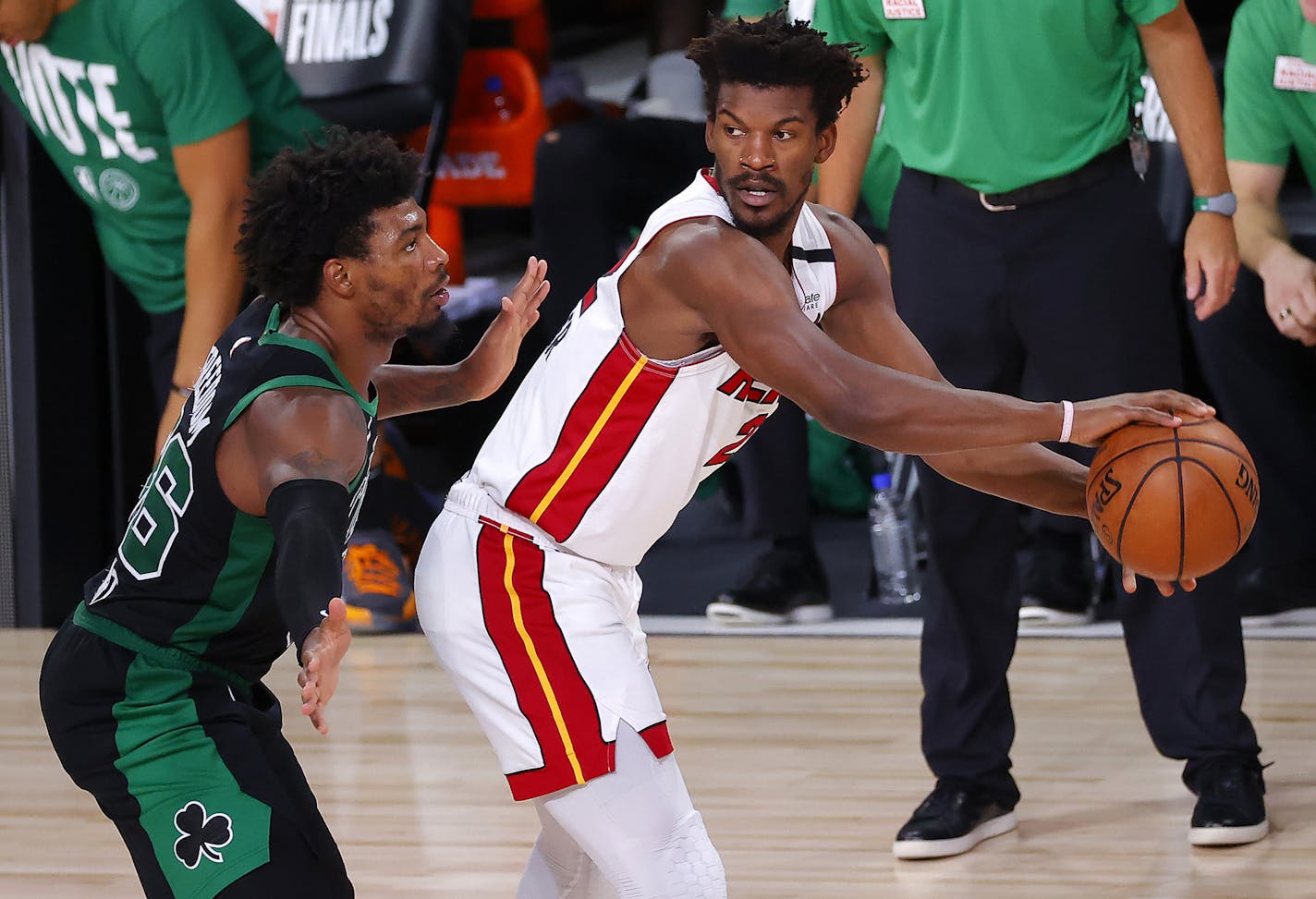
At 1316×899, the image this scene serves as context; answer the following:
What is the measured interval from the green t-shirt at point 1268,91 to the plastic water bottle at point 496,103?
8.76 feet

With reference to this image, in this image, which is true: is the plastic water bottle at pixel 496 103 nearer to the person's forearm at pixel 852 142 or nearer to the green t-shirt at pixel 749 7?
the green t-shirt at pixel 749 7

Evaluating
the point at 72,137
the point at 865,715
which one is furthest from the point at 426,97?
the point at 865,715

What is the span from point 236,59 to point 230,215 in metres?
0.54

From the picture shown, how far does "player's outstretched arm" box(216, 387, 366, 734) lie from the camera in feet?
6.89

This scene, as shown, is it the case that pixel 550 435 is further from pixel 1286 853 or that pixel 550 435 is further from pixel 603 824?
pixel 1286 853

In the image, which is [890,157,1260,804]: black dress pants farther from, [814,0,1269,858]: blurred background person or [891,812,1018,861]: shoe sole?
[891,812,1018,861]: shoe sole

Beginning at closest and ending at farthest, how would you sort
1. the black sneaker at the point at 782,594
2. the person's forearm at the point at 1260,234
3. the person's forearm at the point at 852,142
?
the person's forearm at the point at 852,142 → the person's forearm at the point at 1260,234 → the black sneaker at the point at 782,594

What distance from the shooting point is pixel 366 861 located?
364cm

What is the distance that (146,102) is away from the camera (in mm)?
4895

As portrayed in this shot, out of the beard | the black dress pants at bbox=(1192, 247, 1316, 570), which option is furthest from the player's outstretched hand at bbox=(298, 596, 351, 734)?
the black dress pants at bbox=(1192, 247, 1316, 570)

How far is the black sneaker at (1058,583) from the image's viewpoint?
213 inches

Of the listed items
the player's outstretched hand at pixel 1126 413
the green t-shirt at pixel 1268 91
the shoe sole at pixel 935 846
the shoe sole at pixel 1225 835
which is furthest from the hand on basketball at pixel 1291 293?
the player's outstretched hand at pixel 1126 413

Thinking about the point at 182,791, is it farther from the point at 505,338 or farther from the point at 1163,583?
the point at 1163,583

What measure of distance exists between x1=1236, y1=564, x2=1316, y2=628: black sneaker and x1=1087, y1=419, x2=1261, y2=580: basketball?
9.36 feet
